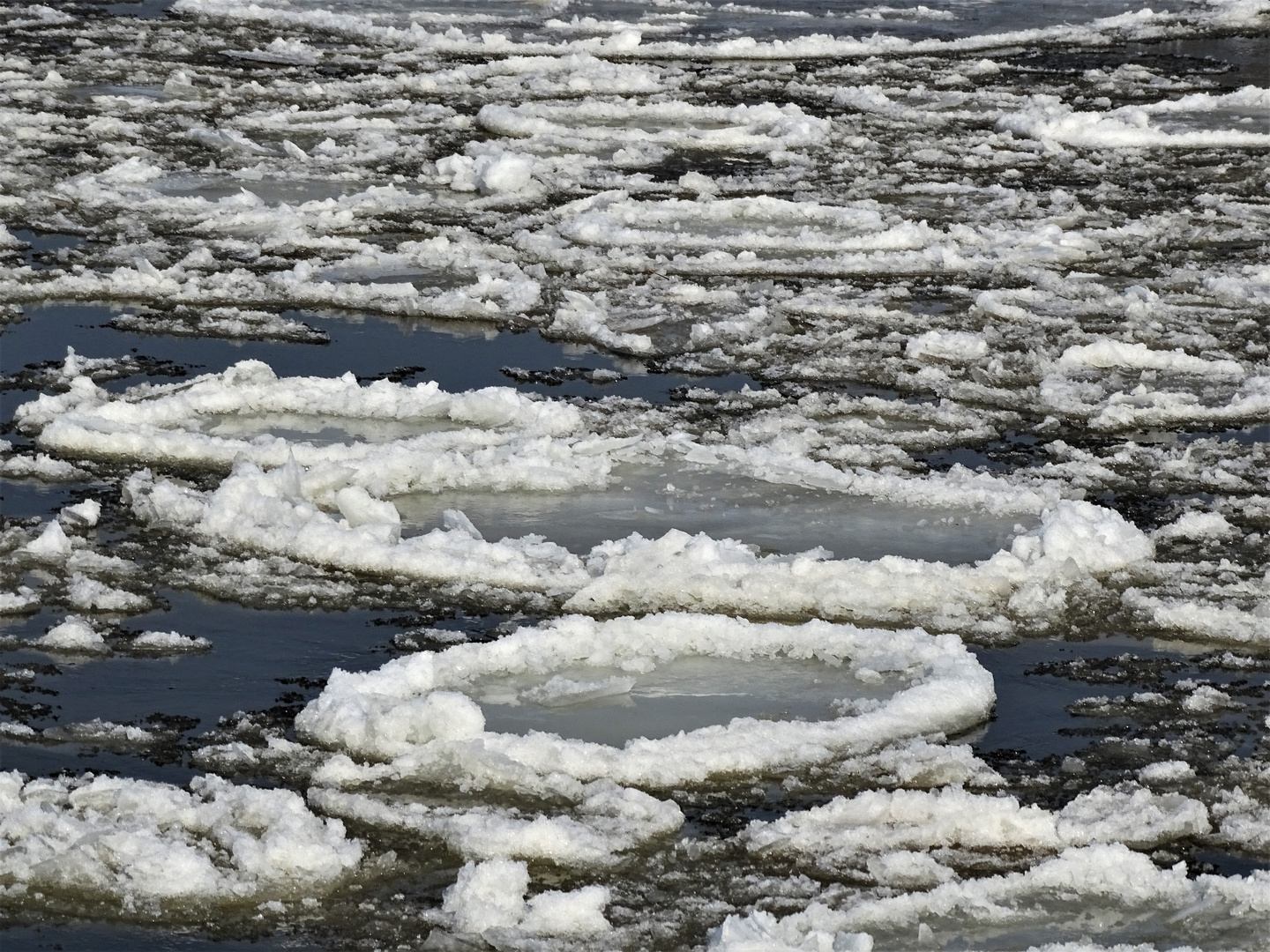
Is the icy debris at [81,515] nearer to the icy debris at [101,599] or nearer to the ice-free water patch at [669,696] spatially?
the icy debris at [101,599]

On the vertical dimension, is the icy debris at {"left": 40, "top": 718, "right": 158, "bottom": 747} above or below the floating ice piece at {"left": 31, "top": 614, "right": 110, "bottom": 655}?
below

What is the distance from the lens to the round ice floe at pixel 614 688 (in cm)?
463

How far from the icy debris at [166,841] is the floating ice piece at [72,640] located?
87 cm

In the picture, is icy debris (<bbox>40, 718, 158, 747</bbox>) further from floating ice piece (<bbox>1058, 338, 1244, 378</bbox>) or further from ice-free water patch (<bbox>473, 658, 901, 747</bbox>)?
floating ice piece (<bbox>1058, 338, 1244, 378</bbox>)

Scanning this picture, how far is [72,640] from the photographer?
5.35m

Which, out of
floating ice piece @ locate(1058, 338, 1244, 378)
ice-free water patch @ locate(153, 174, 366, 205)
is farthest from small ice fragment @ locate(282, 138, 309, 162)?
floating ice piece @ locate(1058, 338, 1244, 378)

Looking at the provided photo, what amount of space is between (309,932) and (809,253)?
6602mm

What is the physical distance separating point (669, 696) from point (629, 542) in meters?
0.96

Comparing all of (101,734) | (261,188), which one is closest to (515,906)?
(101,734)

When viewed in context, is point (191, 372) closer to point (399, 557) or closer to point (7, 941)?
point (399, 557)

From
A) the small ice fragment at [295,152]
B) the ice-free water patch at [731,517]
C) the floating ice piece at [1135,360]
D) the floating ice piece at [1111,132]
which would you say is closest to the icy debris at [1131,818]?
the ice-free water patch at [731,517]

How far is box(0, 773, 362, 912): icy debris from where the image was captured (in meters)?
4.08

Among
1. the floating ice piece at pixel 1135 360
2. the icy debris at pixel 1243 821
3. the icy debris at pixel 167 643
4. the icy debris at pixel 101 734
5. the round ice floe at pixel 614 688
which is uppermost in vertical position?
the floating ice piece at pixel 1135 360

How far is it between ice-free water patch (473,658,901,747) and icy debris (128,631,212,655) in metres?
0.82
